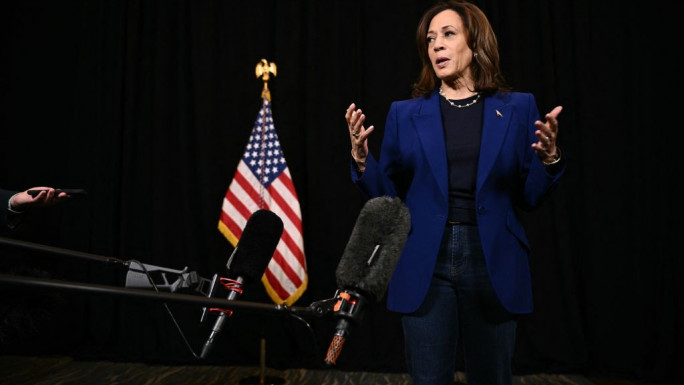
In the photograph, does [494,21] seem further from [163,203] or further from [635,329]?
[163,203]

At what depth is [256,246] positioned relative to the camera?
49.9 inches

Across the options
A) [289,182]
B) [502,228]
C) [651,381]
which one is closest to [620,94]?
[651,381]

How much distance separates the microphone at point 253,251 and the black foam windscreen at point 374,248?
306 millimetres

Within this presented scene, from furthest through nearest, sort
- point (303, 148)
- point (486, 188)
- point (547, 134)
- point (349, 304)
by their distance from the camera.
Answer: point (303, 148) → point (486, 188) → point (547, 134) → point (349, 304)

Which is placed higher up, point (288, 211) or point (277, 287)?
point (288, 211)

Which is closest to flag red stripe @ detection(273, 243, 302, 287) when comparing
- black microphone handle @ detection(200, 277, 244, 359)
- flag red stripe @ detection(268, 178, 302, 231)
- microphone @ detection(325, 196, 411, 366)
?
flag red stripe @ detection(268, 178, 302, 231)

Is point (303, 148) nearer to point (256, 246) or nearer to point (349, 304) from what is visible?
point (256, 246)

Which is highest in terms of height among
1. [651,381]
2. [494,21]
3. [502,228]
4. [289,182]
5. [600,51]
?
[494,21]

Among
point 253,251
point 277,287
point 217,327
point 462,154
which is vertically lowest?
point 277,287

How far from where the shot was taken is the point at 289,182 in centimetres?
342

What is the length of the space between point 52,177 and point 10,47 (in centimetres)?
114

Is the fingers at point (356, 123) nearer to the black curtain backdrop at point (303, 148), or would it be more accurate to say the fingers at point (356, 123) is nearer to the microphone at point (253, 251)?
the microphone at point (253, 251)

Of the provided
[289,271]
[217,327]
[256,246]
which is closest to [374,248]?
[217,327]

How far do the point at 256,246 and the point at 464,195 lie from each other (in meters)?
0.57
